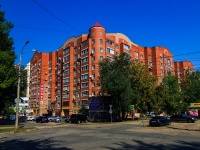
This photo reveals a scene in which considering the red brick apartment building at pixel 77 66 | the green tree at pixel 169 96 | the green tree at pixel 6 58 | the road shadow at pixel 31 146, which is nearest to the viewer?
the road shadow at pixel 31 146

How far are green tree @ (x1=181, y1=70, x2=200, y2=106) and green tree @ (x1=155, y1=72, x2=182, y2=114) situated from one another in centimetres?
503

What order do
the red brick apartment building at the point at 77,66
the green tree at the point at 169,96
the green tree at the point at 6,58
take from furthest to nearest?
the red brick apartment building at the point at 77,66 < the green tree at the point at 169,96 < the green tree at the point at 6,58

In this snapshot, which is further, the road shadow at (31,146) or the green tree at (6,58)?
the green tree at (6,58)

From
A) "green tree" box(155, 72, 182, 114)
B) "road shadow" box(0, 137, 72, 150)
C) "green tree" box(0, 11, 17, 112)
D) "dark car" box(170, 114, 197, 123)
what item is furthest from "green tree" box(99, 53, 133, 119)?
"road shadow" box(0, 137, 72, 150)

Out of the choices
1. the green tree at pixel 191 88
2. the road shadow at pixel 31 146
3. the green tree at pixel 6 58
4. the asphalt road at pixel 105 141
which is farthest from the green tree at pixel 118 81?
the road shadow at pixel 31 146

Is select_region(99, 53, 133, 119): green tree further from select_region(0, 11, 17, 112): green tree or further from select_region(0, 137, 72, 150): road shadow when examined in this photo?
select_region(0, 137, 72, 150): road shadow

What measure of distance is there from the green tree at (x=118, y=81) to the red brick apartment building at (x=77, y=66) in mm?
25745

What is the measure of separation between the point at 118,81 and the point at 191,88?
32.7 metres

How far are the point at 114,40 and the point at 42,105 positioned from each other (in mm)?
Result: 39317

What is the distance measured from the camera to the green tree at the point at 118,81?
1852 inches

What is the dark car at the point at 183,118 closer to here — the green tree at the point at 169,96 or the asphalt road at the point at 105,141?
the green tree at the point at 169,96

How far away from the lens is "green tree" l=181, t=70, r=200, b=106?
2755 inches

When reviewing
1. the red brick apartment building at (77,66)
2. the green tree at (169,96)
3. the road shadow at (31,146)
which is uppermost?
the red brick apartment building at (77,66)

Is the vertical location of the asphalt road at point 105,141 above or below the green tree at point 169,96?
below
